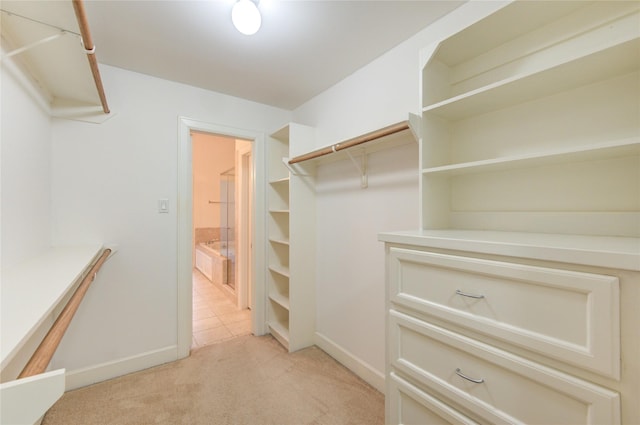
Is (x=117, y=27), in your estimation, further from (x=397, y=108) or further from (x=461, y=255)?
(x=461, y=255)

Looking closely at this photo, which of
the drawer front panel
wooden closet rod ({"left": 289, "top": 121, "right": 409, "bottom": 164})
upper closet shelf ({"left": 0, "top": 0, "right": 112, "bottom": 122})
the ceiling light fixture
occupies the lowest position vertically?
the drawer front panel

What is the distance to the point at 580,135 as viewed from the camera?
102 centimetres

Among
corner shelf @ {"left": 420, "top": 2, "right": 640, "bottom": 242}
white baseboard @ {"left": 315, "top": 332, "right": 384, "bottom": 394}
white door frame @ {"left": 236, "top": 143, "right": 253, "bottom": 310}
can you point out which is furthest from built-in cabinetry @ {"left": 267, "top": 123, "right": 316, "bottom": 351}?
corner shelf @ {"left": 420, "top": 2, "right": 640, "bottom": 242}

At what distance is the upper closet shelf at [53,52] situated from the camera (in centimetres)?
102

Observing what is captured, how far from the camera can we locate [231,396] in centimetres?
175

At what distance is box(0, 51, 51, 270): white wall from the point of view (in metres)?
1.16

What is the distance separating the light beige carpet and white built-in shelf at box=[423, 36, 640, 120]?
1804mm

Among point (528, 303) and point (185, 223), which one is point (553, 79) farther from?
point (185, 223)

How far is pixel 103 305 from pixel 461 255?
7.90 feet

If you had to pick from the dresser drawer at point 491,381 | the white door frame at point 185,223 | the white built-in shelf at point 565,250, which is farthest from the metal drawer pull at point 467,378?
the white door frame at point 185,223

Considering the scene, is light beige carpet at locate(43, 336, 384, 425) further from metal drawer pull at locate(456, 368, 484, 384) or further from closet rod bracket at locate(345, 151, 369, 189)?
closet rod bracket at locate(345, 151, 369, 189)

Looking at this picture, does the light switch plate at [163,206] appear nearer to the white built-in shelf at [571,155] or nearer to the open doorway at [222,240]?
the open doorway at [222,240]

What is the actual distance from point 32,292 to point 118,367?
1614mm

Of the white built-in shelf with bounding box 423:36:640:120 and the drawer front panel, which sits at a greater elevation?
the white built-in shelf with bounding box 423:36:640:120
